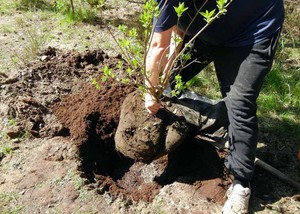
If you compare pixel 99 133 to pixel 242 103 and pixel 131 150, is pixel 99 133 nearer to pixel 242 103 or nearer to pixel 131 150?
pixel 131 150

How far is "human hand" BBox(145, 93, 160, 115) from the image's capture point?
9.11ft

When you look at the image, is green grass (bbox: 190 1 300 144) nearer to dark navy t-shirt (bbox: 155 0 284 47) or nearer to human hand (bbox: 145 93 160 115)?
human hand (bbox: 145 93 160 115)

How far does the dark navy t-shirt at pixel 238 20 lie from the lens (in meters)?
2.21

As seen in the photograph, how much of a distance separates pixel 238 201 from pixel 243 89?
2.56 feet

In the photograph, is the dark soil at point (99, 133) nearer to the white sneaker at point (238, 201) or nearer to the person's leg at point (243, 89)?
the white sneaker at point (238, 201)

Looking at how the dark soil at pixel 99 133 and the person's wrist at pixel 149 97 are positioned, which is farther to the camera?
the dark soil at pixel 99 133

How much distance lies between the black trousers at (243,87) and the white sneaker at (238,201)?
9cm

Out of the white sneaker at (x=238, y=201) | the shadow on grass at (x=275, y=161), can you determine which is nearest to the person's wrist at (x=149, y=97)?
the white sneaker at (x=238, y=201)

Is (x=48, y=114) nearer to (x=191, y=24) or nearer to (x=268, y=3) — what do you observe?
(x=191, y=24)

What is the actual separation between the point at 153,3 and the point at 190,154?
152 cm

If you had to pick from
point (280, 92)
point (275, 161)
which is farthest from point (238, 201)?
point (280, 92)

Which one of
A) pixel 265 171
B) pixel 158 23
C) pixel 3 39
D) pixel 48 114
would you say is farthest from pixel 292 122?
pixel 3 39

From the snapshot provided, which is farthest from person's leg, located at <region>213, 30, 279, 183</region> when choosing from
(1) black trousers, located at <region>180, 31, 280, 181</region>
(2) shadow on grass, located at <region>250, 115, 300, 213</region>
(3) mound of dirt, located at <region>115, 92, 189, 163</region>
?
(3) mound of dirt, located at <region>115, 92, 189, 163</region>

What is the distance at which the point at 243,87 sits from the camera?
245 centimetres
